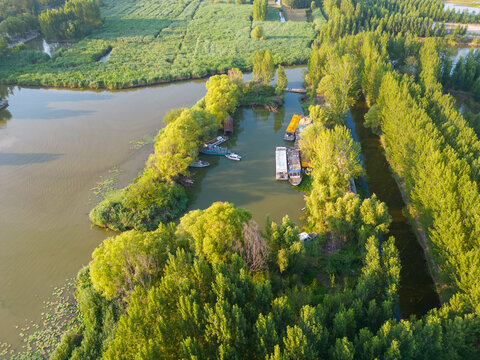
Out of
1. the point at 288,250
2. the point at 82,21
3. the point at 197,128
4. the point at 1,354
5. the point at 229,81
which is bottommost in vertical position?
the point at 1,354

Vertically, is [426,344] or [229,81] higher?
[229,81]

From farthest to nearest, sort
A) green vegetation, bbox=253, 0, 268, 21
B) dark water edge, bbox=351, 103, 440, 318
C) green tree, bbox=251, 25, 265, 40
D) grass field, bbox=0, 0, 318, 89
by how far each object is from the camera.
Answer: green vegetation, bbox=253, 0, 268, 21
green tree, bbox=251, 25, 265, 40
grass field, bbox=0, 0, 318, 89
dark water edge, bbox=351, 103, 440, 318

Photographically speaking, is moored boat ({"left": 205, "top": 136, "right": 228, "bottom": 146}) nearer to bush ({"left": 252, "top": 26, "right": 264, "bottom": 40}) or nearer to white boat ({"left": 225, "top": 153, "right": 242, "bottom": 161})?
white boat ({"left": 225, "top": 153, "right": 242, "bottom": 161})

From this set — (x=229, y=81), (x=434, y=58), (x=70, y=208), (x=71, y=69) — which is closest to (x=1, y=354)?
(x=70, y=208)

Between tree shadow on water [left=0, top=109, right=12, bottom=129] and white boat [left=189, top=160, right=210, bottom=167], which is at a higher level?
tree shadow on water [left=0, top=109, right=12, bottom=129]

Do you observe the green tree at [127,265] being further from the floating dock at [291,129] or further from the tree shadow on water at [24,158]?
the floating dock at [291,129]

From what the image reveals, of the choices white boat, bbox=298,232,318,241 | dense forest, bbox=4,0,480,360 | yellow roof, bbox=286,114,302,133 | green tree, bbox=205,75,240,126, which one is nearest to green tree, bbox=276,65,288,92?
yellow roof, bbox=286,114,302,133

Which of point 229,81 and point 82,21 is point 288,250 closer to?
point 229,81
